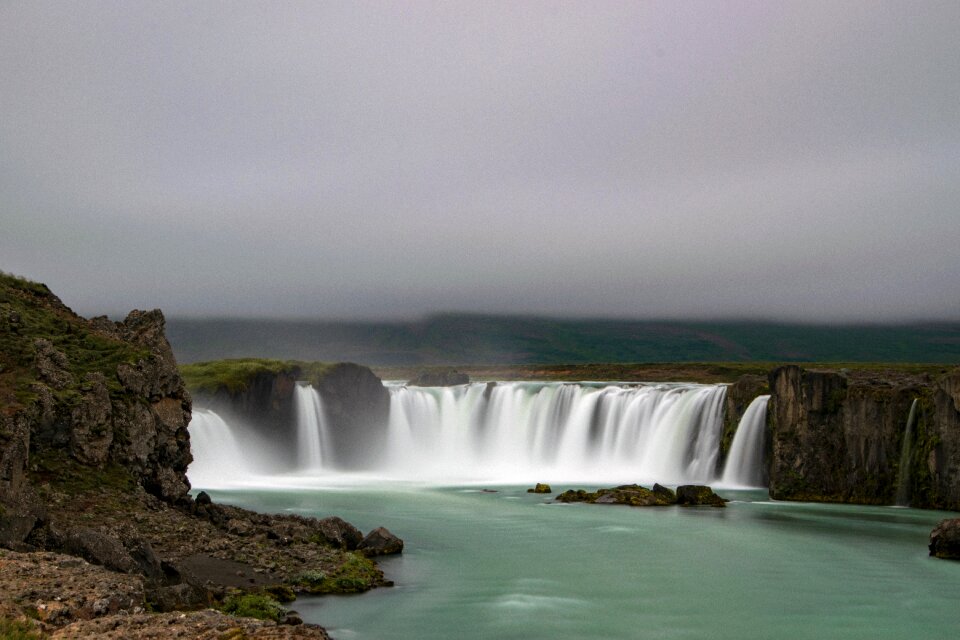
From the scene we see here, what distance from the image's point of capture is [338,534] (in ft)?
91.2

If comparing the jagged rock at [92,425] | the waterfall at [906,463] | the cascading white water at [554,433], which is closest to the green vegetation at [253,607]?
the jagged rock at [92,425]

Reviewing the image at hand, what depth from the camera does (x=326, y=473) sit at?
66.3 metres

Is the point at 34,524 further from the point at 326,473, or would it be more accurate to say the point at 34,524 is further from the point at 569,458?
the point at 569,458

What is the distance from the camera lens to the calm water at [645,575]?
21219 millimetres

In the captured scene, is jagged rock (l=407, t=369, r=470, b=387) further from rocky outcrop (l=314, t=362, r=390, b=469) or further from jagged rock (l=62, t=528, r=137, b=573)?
jagged rock (l=62, t=528, r=137, b=573)

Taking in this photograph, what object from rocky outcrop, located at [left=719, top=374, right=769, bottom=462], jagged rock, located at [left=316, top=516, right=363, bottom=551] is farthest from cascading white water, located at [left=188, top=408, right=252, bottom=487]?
rocky outcrop, located at [left=719, top=374, right=769, bottom=462]

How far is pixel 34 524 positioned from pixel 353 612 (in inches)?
313

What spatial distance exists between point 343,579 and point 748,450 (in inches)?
1525

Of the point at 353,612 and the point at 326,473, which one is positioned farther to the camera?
the point at 326,473

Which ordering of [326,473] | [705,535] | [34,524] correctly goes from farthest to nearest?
[326,473]
[705,535]
[34,524]

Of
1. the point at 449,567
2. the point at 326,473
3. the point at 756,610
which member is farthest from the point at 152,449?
the point at 326,473

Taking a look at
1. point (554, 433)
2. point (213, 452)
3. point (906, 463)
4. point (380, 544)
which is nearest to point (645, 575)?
point (380, 544)

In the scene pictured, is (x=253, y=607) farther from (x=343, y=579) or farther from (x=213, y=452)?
(x=213, y=452)

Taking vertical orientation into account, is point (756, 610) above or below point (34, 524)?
below
